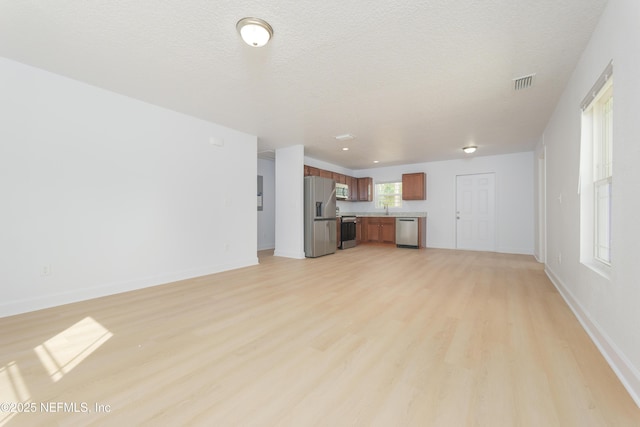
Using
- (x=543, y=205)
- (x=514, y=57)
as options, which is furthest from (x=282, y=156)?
(x=543, y=205)

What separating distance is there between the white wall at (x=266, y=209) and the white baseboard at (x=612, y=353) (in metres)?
6.14

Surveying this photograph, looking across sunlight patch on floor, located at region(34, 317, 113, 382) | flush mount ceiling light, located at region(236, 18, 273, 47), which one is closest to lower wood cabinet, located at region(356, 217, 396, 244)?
flush mount ceiling light, located at region(236, 18, 273, 47)

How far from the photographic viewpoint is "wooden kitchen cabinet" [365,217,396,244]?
777 cm

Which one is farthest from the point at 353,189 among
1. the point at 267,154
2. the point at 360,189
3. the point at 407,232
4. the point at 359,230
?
the point at 267,154

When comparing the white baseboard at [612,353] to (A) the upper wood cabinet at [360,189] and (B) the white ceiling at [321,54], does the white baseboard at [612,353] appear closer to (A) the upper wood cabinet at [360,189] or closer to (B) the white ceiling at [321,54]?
(B) the white ceiling at [321,54]

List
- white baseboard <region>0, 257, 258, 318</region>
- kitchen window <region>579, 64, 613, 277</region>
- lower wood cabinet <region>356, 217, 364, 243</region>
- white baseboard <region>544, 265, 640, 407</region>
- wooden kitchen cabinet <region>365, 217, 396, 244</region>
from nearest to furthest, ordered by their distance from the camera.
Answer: white baseboard <region>544, 265, 640, 407</region> → kitchen window <region>579, 64, 613, 277</region> → white baseboard <region>0, 257, 258, 318</region> → wooden kitchen cabinet <region>365, 217, 396, 244</region> → lower wood cabinet <region>356, 217, 364, 243</region>

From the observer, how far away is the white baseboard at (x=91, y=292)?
257 centimetres

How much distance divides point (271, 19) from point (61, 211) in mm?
3063

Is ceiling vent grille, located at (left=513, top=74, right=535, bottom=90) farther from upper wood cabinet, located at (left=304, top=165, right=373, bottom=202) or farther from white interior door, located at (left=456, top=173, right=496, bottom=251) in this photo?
upper wood cabinet, located at (left=304, top=165, right=373, bottom=202)

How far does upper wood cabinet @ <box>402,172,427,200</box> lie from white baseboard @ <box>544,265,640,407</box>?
499cm

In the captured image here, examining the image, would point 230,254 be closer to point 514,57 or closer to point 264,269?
point 264,269

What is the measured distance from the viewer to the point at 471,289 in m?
3.37

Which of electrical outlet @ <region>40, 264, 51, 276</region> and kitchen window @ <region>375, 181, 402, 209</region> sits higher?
kitchen window @ <region>375, 181, 402, 209</region>

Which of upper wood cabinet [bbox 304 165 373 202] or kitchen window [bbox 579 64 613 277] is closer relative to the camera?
kitchen window [bbox 579 64 613 277]
